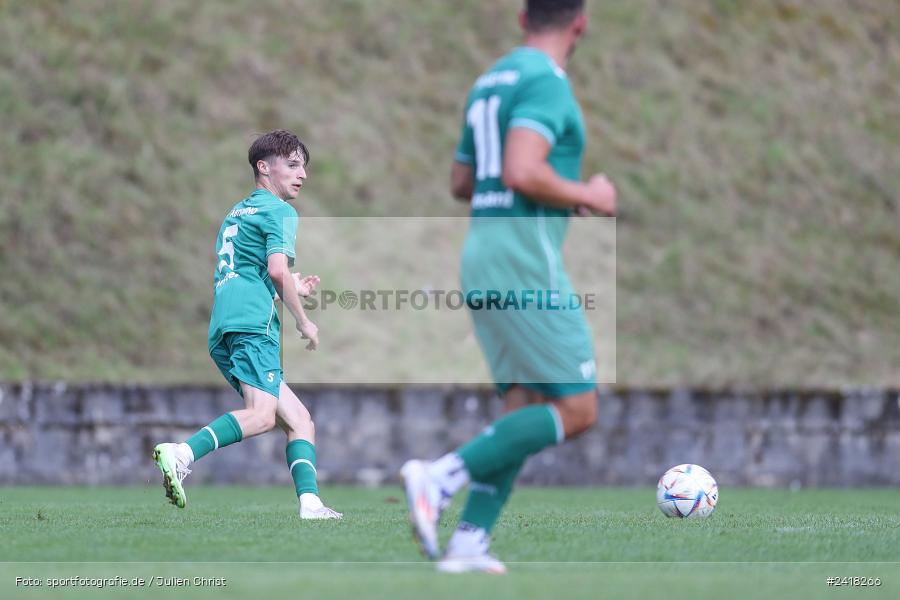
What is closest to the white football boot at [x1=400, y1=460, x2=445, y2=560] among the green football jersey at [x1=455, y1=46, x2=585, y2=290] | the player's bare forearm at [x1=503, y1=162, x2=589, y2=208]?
the green football jersey at [x1=455, y1=46, x2=585, y2=290]

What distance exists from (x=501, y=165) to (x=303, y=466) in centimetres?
300

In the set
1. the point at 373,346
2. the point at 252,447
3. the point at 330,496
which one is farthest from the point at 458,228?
the point at 330,496

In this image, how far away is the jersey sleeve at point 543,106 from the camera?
4.55 meters

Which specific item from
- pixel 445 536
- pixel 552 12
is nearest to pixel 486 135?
pixel 552 12

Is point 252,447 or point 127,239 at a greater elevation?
point 127,239

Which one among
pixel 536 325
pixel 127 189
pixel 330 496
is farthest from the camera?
pixel 127 189

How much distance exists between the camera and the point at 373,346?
46.2 feet

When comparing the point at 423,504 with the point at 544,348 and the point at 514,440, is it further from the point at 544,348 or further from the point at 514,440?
the point at 544,348

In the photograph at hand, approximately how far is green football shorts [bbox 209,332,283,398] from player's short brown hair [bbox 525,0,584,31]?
2.80 metres

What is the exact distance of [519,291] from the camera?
4.55 m

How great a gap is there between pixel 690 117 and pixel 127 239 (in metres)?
6.87

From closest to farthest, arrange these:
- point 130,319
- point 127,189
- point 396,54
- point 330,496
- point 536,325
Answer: point 536,325 < point 330,496 < point 130,319 < point 127,189 < point 396,54

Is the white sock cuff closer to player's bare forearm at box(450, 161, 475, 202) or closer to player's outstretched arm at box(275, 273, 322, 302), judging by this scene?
player's bare forearm at box(450, 161, 475, 202)

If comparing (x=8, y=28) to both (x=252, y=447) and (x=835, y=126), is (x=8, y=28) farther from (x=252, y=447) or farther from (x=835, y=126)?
(x=835, y=126)
